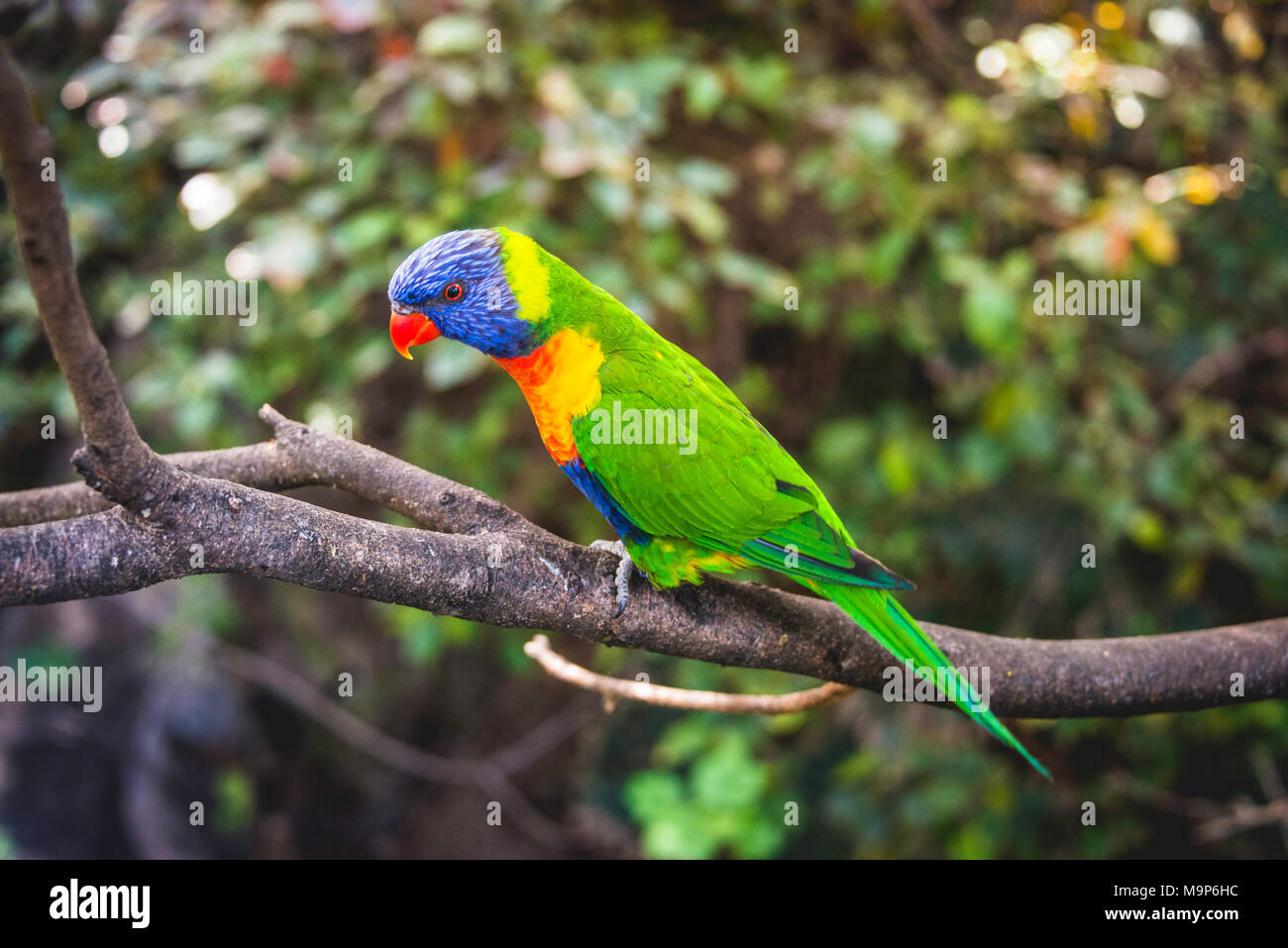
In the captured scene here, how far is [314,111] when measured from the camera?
9.76ft

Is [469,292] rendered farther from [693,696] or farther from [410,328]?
[693,696]

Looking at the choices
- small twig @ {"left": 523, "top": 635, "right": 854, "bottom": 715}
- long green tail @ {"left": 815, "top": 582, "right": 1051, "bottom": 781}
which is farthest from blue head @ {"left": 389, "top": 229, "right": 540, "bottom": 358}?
long green tail @ {"left": 815, "top": 582, "right": 1051, "bottom": 781}

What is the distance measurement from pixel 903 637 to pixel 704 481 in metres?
0.47

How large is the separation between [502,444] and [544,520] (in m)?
0.41

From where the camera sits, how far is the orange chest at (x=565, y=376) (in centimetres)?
184

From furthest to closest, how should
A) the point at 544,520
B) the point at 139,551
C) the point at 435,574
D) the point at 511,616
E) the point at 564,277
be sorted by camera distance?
the point at 544,520
the point at 564,277
the point at 511,616
the point at 435,574
the point at 139,551

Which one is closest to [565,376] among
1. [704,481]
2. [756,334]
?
[704,481]

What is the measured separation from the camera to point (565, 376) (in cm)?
185

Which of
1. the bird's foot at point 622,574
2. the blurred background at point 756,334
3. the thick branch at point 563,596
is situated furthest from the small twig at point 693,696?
the blurred background at point 756,334

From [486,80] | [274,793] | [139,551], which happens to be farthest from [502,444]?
[139,551]

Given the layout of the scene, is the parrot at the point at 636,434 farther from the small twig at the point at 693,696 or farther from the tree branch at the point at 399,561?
the small twig at the point at 693,696

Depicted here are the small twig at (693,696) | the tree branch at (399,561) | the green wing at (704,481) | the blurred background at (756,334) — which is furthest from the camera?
the blurred background at (756,334)

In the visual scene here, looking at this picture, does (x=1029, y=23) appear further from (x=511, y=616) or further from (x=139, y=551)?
(x=139, y=551)

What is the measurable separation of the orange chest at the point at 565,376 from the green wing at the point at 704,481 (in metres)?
0.02
